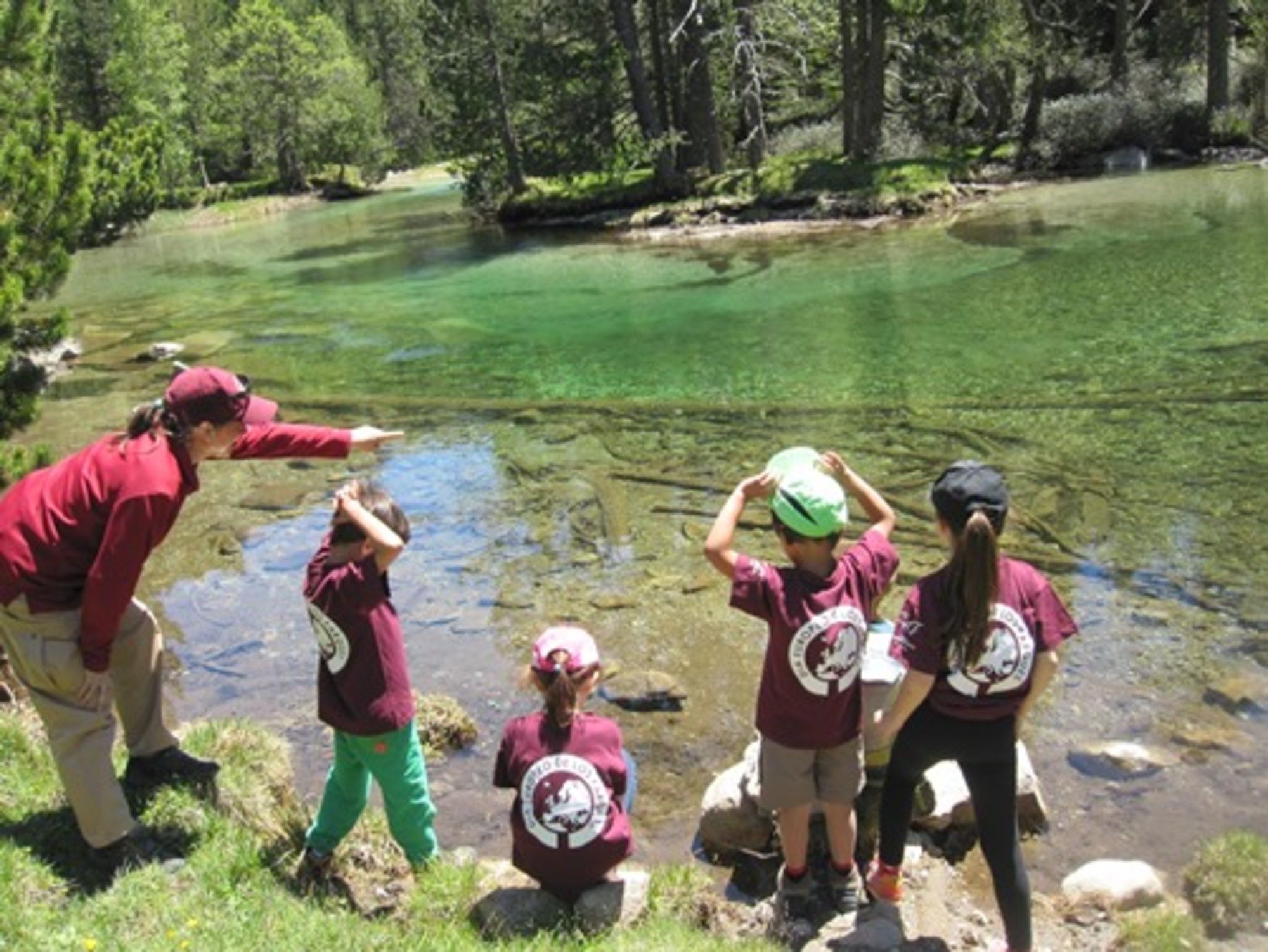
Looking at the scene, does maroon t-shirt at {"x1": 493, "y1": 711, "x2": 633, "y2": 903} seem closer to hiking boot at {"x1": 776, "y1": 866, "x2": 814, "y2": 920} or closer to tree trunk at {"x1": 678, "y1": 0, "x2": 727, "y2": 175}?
hiking boot at {"x1": 776, "y1": 866, "x2": 814, "y2": 920}

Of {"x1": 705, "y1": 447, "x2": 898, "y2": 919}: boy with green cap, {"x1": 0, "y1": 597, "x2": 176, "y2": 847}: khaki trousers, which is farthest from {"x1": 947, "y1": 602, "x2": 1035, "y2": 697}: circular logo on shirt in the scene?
{"x1": 0, "y1": 597, "x2": 176, "y2": 847}: khaki trousers

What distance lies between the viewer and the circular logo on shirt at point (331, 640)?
4.05 metres

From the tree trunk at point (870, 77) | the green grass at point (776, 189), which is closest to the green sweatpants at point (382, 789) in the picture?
the green grass at point (776, 189)

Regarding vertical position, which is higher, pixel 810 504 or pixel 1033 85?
pixel 1033 85

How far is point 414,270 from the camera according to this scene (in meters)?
27.1

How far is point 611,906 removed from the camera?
3.98m

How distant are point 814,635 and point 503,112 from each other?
111ft

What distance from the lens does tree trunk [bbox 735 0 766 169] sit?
29.7 metres

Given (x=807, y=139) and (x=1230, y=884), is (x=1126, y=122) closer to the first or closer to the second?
(x=807, y=139)

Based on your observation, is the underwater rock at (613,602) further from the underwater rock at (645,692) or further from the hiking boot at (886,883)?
the hiking boot at (886,883)

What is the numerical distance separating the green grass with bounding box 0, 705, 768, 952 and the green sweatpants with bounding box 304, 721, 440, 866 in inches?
6.0

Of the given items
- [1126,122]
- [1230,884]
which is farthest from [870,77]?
[1230,884]

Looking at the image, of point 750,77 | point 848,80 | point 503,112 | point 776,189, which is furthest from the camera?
point 503,112

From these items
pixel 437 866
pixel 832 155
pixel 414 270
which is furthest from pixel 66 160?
pixel 832 155
